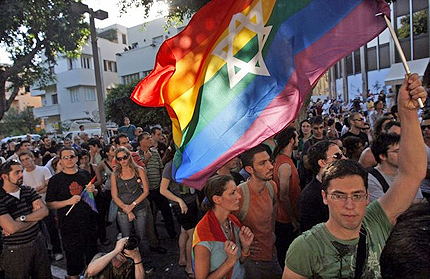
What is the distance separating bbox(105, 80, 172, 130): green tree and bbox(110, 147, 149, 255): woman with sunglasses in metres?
18.4

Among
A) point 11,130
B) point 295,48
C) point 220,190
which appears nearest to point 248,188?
point 220,190

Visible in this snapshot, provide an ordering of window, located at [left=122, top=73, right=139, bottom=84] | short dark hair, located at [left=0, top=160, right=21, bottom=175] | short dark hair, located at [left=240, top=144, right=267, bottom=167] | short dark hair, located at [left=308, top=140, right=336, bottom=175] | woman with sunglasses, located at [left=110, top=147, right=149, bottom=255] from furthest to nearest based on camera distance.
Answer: window, located at [left=122, top=73, right=139, bottom=84] < woman with sunglasses, located at [left=110, top=147, right=149, bottom=255] < short dark hair, located at [left=0, top=160, right=21, bottom=175] < short dark hair, located at [left=240, top=144, right=267, bottom=167] < short dark hair, located at [left=308, top=140, right=336, bottom=175]

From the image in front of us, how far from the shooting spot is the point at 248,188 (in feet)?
11.3

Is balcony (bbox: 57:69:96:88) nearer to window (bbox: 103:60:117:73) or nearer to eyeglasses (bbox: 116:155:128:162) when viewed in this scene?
window (bbox: 103:60:117:73)

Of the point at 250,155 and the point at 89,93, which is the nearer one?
the point at 250,155

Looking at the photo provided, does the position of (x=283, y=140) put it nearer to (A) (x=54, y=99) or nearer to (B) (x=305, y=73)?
(B) (x=305, y=73)

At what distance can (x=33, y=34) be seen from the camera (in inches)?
746

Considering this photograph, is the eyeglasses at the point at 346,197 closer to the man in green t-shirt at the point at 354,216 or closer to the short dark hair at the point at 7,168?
the man in green t-shirt at the point at 354,216

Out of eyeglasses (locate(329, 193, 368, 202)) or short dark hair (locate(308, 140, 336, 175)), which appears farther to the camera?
short dark hair (locate(308, 140, 336, 175))

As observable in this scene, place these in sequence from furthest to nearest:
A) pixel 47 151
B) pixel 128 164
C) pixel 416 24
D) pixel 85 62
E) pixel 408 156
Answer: pixel 85 62 → pixel 416 24 → pixel 47 151 → pixel 128 164 → pixel 408 156

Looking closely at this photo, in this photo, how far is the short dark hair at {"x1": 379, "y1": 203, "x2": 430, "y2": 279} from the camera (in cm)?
114

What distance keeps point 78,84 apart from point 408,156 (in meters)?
44.7

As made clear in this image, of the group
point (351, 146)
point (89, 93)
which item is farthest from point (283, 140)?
point (89, 93)

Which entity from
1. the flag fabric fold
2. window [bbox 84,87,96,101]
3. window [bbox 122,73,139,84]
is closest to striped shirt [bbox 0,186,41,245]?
the flag fabric fold
